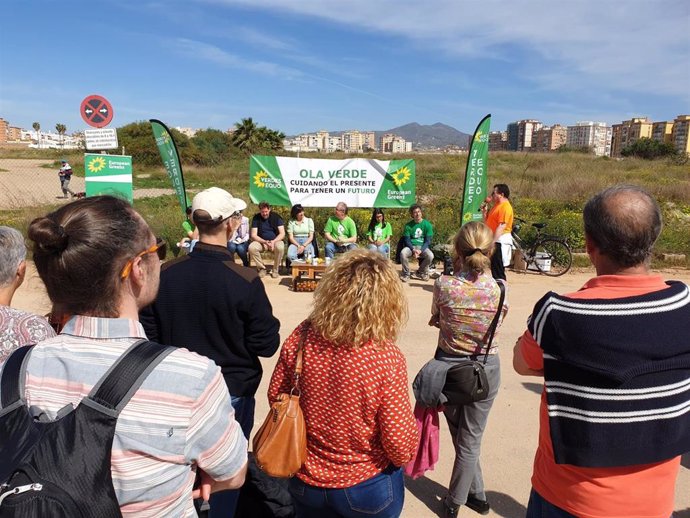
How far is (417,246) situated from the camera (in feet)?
30.5

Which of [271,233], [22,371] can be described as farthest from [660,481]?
[271,233]

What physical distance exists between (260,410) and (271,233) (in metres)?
5.41

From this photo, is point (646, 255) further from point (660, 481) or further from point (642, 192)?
point (660, 481)

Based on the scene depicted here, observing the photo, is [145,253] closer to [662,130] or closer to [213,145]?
[213,145]

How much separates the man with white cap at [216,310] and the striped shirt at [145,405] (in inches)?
46.0

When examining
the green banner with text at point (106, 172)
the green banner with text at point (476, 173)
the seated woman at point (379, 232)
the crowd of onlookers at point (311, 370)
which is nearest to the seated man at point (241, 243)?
the green banner with text at point (106, 172)

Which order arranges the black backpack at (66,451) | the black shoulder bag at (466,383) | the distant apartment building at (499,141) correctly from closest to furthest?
the black backpack at (66,451), the black shoulder bag at (466,383), the distant apartment building at (499,141)

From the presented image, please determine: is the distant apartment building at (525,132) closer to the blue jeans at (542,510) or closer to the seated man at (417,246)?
the seated man at (417,246)

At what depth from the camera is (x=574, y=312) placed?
1531 millimetres

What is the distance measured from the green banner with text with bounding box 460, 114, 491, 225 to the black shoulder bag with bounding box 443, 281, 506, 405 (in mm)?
7288

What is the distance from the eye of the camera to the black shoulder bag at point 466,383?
2.65m

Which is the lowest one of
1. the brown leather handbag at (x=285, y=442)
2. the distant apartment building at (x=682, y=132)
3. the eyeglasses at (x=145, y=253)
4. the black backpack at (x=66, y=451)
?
the brown leather handbag at (x=285, y=442)

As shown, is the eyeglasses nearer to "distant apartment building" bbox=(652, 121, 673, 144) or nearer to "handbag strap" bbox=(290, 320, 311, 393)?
"handbag strap" bbox=(290, 320, 311, 393)

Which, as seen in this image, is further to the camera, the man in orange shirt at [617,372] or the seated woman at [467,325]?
the seated woman at [467,325]
